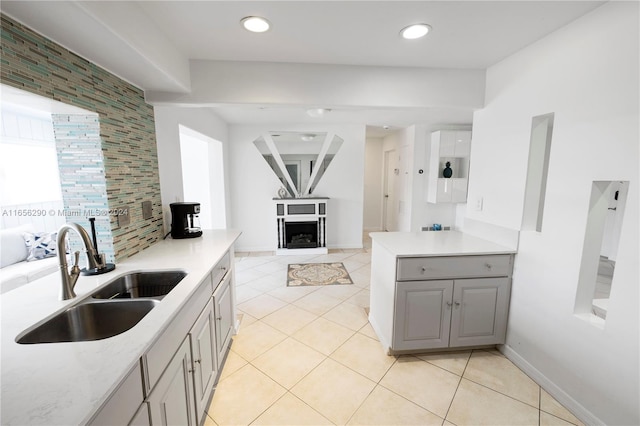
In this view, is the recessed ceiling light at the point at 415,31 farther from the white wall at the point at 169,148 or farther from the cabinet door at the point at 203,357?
the cabinet door at the point at 203,357

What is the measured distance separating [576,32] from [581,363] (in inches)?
76.5

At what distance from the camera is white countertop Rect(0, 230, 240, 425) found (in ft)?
2.10

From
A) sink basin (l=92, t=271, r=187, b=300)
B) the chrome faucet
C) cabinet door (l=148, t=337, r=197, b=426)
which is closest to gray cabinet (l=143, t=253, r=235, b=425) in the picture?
cabinet door (l=148, t=337, r=197, b=426)

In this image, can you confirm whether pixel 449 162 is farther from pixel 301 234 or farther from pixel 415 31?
pixel 415 31

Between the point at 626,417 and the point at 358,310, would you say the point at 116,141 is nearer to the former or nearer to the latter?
the point at 358,310

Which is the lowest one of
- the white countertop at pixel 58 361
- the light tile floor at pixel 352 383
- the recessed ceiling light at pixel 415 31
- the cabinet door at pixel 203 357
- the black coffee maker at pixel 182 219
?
the light tile floor at pixel 352 383

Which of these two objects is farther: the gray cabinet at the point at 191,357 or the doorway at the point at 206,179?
the doorway at the point at 206,179

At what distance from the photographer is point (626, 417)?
4.38ft

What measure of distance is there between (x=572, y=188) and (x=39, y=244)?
4.47 meters

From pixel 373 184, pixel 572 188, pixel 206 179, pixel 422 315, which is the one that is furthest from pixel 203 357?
pixel 373 184

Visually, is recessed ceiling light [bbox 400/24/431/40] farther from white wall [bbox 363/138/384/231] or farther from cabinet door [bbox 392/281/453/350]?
white wall [bbox 363/138/384/231]

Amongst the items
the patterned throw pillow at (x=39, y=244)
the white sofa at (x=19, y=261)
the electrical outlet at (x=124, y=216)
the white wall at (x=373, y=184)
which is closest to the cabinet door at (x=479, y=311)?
the electrical outlet at (x=124, y=216)

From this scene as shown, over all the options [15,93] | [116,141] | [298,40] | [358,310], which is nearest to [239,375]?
[358,310]

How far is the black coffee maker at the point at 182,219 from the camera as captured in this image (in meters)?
2.26
